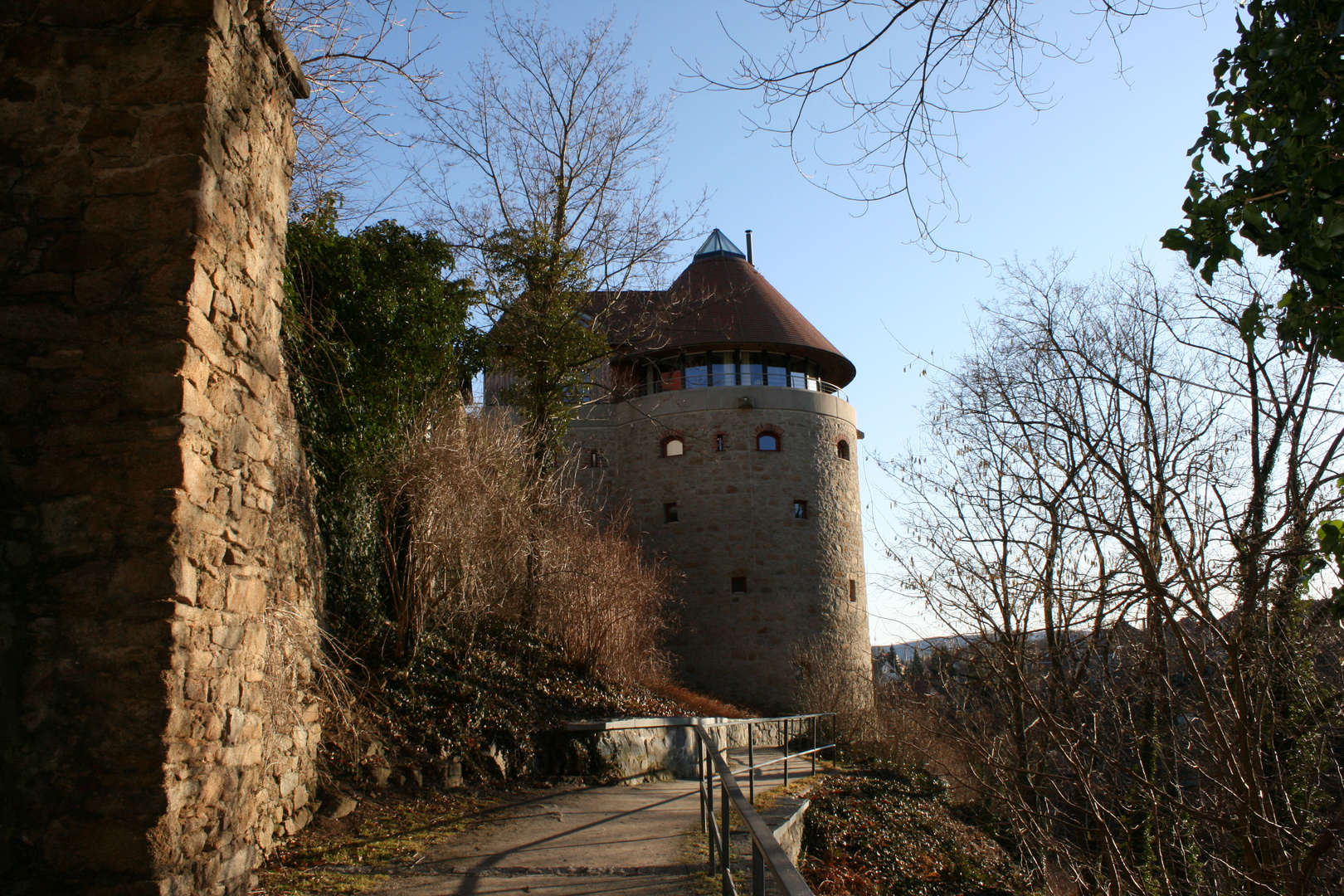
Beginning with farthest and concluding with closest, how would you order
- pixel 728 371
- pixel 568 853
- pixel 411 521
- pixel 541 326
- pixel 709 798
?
pixel 728 371 → pixel 541 326 → pixel 411 521 → pixel 709 798 → pixel 568 853

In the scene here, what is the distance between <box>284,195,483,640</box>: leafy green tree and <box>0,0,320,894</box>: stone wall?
3.24 meters

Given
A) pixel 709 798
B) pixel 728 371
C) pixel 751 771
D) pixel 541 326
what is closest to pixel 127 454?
pixel 709 798

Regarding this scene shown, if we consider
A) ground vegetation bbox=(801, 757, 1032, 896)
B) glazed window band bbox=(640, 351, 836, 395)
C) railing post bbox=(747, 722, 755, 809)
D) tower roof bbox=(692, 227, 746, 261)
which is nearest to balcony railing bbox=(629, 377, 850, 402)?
glazed window band bbox=(640, 351, 836, 395)

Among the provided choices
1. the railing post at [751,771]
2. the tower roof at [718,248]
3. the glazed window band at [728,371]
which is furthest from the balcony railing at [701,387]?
the railing post at [751,771]

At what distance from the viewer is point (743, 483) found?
22562 millimetres

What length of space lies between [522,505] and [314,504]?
4.24 m

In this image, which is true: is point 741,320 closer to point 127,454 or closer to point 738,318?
point 738,318

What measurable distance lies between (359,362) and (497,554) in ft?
9.96

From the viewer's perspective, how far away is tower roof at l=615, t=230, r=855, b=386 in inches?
912

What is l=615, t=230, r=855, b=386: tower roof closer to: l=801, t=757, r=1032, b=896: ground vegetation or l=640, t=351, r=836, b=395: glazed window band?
l=640, t=351, r=836, b=395: glazed window band

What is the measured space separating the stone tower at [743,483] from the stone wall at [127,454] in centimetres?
1796

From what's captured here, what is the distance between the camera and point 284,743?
536 cm

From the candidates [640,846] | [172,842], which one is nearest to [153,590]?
[172,842]

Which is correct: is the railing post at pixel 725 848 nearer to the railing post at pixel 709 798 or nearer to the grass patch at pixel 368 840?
the railing post at pixel 709 798
